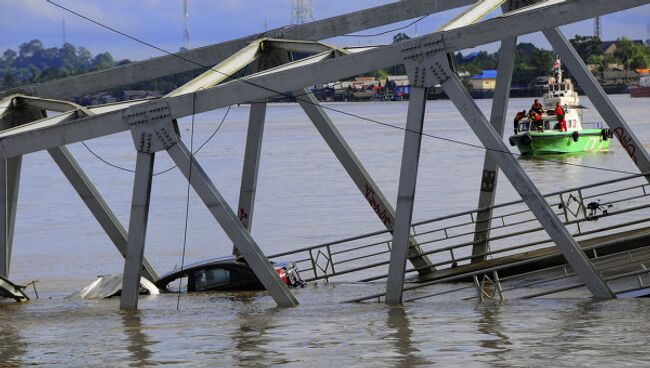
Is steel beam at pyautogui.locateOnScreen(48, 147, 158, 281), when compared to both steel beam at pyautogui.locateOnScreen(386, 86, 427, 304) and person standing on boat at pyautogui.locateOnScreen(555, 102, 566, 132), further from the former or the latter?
person standing on boat at pyautogui.locateOnScreen(555, 102, 566, 132)

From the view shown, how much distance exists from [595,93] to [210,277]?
7350mm

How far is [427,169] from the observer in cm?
7306

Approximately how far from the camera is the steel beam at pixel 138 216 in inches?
805

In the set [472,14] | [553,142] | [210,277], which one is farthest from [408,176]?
[553,142]

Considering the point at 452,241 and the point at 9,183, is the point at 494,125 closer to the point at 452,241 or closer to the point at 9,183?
the point at 9,183

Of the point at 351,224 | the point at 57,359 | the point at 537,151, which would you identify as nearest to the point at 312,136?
the point at 537,151

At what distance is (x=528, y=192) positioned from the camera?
1884cm

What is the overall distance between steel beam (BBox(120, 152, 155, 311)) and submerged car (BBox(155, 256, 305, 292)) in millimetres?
3162

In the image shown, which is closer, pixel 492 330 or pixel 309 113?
pixel 492 330

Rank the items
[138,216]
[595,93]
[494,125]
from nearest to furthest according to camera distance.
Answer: [138,216] → [595,93] → [494,125]

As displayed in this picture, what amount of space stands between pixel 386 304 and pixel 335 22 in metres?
7.94

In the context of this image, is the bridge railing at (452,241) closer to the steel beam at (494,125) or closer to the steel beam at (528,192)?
the steel beam at (494,125)

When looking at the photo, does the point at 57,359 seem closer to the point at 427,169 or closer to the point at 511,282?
the point at 511,282

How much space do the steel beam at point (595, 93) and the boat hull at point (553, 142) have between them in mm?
56381
